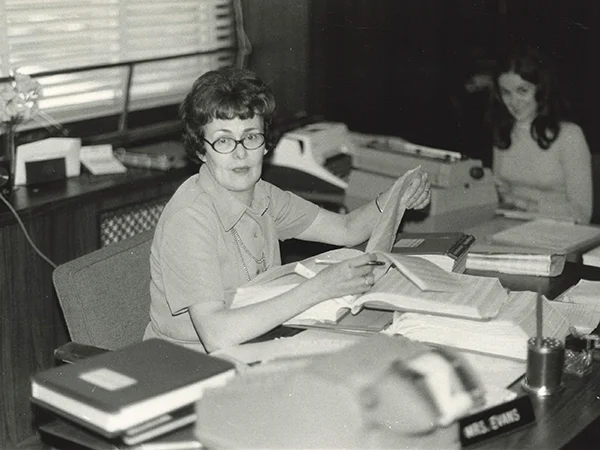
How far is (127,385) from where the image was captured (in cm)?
141

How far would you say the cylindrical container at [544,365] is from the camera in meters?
1.66

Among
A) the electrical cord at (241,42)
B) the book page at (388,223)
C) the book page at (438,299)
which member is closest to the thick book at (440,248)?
the book page at (388,223)

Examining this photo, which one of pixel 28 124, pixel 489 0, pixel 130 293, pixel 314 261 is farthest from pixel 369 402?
pixel 489 0

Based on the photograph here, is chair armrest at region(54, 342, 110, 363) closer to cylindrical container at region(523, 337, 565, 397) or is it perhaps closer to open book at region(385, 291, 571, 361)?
open book at region(385, 291, 571, 361)

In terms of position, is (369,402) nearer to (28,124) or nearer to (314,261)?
(314,261)

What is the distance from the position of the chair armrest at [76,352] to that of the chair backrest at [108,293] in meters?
0.09

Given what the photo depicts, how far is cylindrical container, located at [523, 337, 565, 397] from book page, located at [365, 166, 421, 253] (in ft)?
1.61

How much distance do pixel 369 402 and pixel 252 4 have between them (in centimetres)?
314

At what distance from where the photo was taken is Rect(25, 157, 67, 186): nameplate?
3.04m

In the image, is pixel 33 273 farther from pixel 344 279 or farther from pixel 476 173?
pixel 476 173

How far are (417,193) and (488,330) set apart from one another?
2.04 feet

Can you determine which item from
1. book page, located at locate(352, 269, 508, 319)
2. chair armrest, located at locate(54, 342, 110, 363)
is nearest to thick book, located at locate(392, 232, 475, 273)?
book page, located at locate(352, 269, 508, 319)

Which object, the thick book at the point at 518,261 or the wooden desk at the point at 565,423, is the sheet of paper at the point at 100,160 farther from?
the wooden desk at the point at 565,423

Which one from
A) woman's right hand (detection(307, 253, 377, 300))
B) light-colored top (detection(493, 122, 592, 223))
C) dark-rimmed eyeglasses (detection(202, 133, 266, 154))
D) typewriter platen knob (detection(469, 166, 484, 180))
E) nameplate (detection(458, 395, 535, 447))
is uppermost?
dark-rimmed eyeglasses (detection(202, 133, 266, 154))
